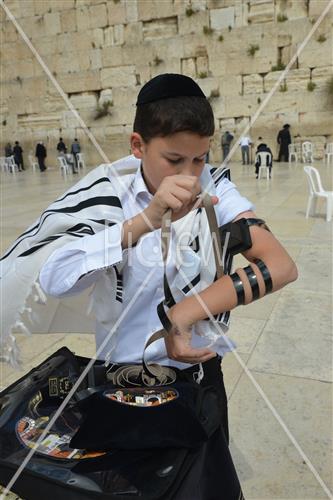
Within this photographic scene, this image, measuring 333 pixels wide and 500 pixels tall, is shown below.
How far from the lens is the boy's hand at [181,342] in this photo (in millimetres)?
1002

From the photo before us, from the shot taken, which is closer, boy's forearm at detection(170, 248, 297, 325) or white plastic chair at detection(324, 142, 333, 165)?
boy's forearm at detection(170, 248, 297, 325)

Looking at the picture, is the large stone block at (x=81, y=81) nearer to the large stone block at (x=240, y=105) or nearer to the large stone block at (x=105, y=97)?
the large stone block at (x=105, y=97)

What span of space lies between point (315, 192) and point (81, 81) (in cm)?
1794

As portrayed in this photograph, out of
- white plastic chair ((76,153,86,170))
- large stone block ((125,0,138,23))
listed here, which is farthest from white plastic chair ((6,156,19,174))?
large stone block ((125,0,138,23))

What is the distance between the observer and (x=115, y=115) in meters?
21.5

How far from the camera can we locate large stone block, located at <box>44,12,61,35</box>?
2178 cm

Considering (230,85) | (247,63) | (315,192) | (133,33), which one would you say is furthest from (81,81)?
(315,192)

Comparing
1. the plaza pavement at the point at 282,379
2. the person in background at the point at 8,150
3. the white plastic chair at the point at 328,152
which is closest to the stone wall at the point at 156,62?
the person in background at the point at 8,150

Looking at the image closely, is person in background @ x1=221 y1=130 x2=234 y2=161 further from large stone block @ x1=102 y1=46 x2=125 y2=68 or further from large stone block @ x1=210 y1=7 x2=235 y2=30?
large stone block @ x1=102 y1=46 x2=125 y2=68

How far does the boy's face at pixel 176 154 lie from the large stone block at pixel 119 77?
2170 centimetres

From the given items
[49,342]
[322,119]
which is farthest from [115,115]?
[49,342]

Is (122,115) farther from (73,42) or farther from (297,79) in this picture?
(297,79)

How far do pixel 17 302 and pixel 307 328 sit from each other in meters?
2.69

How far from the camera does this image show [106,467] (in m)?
0.96
